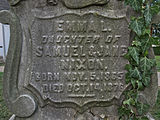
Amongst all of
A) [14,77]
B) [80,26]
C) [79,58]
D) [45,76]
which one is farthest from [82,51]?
[14,77]

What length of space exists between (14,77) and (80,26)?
2.91 feet

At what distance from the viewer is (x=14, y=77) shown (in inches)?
76.1

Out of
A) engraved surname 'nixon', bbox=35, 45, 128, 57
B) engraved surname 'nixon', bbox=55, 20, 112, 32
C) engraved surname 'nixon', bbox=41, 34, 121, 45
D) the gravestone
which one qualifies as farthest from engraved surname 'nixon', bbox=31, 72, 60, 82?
engraved surname 'nixon', bbox=55, 20, 112, 32

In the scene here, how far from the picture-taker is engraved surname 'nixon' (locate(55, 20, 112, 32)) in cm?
185

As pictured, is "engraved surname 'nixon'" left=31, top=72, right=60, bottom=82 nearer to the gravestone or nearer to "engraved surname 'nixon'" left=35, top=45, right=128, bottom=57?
the gravestone

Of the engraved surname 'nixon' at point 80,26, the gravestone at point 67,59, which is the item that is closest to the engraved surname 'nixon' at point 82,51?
the gravestone at point 67,59

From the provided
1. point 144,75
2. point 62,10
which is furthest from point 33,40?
point 144,75

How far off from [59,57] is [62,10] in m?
0.48

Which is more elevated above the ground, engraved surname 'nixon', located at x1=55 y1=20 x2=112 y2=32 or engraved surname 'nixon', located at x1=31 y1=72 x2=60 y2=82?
engraved surname 'nixon', located at x1=55 y1=20 x2=112 y2=32

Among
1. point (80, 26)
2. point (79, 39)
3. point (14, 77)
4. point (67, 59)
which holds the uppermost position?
point (80, 26)

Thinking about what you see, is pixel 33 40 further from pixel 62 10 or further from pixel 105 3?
pixel 105 3

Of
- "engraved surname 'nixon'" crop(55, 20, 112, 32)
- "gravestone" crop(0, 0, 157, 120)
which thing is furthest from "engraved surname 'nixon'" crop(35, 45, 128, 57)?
"engraved surname 'nixon'" crop(55, 20, 112, 32)

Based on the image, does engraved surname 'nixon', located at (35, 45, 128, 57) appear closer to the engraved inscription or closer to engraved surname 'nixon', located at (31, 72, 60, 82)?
the engraved inscription

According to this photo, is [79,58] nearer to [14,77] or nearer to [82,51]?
[82,51]
